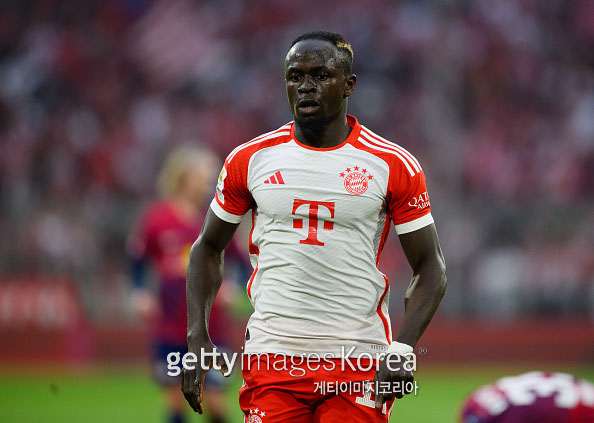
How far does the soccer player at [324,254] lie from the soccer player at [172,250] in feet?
12.9

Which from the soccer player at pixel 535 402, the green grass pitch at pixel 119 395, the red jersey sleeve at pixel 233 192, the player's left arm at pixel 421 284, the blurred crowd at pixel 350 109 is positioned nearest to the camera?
the player's left arm at pixel 421 284

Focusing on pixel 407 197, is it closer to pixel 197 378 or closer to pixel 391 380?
pixel 391 380

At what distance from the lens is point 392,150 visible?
4.18 meters

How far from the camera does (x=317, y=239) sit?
4.08 metres

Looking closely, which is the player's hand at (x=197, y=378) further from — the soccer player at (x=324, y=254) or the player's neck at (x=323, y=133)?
the player's neck at (x=323, y=133)

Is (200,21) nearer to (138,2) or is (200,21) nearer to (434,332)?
(138,2)

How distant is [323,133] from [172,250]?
4189 mm

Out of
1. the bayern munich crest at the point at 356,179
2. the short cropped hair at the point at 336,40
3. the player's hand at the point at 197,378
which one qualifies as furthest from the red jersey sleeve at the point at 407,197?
the player's hand at the point at 197,378

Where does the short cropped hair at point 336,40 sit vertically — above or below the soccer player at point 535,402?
above

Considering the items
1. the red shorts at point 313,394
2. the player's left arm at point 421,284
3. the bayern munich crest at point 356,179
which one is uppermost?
the bayern munich crest at point 356,179

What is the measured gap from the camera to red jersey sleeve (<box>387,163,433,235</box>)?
4105 millimetres

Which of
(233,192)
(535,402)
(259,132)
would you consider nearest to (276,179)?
(233,192)

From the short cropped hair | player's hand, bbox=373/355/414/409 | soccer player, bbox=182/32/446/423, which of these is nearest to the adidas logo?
soccer player, bbox=182/32/446/423

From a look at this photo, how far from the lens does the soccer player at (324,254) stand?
13.2ft
